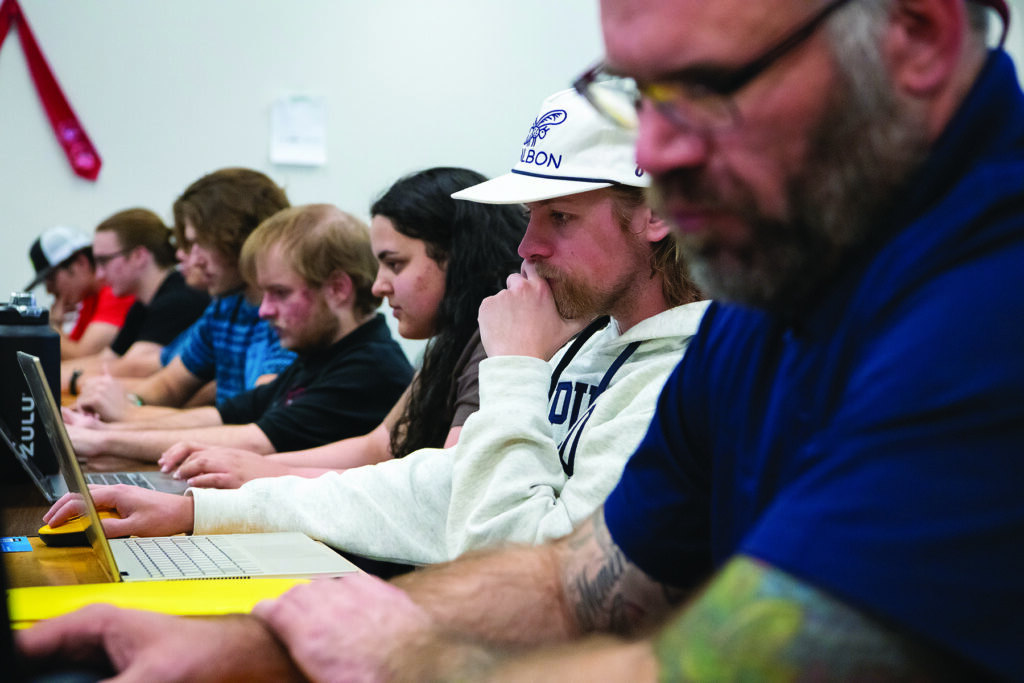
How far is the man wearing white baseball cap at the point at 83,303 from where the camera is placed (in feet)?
14.6

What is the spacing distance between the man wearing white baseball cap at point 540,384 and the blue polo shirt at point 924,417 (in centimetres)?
54

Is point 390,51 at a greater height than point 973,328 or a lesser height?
greater

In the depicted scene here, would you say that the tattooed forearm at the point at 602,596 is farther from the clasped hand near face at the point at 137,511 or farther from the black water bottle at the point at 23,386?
the black water bottle at the point at 23,386

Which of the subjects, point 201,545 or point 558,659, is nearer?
point 558,659

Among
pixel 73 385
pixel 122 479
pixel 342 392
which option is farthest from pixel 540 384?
Result: pixel 73 385

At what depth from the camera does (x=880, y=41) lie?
54 centimetres

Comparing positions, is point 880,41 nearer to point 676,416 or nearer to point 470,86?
point 676,416

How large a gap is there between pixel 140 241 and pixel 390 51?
132cm

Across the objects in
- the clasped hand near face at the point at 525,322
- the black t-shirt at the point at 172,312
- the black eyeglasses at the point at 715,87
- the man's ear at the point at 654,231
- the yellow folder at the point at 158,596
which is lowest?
the black t-shirt at the point at 172,312

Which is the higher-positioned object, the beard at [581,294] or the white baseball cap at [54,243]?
the beard at [581,294]

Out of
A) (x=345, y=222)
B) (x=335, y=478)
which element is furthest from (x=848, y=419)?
(x=345, y=222)

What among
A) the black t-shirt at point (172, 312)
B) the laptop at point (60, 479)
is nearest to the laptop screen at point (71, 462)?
the laptop at point (60, 479)

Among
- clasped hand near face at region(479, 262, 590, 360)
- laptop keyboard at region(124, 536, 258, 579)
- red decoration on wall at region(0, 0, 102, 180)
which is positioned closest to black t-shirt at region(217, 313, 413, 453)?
clasped hand near face at region(479, 262, 590, 360)

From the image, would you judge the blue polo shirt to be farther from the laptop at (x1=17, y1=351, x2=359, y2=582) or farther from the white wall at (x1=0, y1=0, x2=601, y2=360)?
the white wall at (x1=0, y1=0, x2=601, y2=360)
